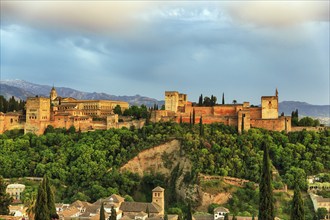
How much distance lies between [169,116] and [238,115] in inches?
363

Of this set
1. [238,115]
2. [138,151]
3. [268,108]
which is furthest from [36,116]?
[268,108]

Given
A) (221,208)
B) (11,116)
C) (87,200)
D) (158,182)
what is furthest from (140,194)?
(11,116)

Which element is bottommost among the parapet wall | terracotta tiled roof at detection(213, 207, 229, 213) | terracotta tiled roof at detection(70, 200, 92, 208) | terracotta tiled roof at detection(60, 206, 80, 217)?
terracotta tiled roof at detection(213, 207, 229, 213)

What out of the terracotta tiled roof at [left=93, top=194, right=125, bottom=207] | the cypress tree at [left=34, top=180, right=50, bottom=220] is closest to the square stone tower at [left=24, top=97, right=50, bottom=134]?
the terracotta tiled roof at [left=93, top=194, right=125, bottom=207]

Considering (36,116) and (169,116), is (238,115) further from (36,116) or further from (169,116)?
(36,116)

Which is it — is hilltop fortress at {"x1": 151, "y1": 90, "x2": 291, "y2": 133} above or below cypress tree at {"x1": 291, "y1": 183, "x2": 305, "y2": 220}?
above

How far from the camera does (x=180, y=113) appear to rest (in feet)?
249

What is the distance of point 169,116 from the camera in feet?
247

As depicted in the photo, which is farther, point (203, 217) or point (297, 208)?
point (203, 217)

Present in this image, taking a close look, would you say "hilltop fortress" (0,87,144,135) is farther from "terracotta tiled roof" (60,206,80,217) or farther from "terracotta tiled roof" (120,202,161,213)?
"terracotta tiled roof" (60,206,80,217)

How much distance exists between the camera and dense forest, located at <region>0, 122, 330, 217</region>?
65312mm

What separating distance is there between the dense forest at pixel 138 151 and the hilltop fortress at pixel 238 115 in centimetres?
125

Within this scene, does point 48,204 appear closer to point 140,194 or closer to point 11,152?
point 140,194

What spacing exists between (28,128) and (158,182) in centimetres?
2054
